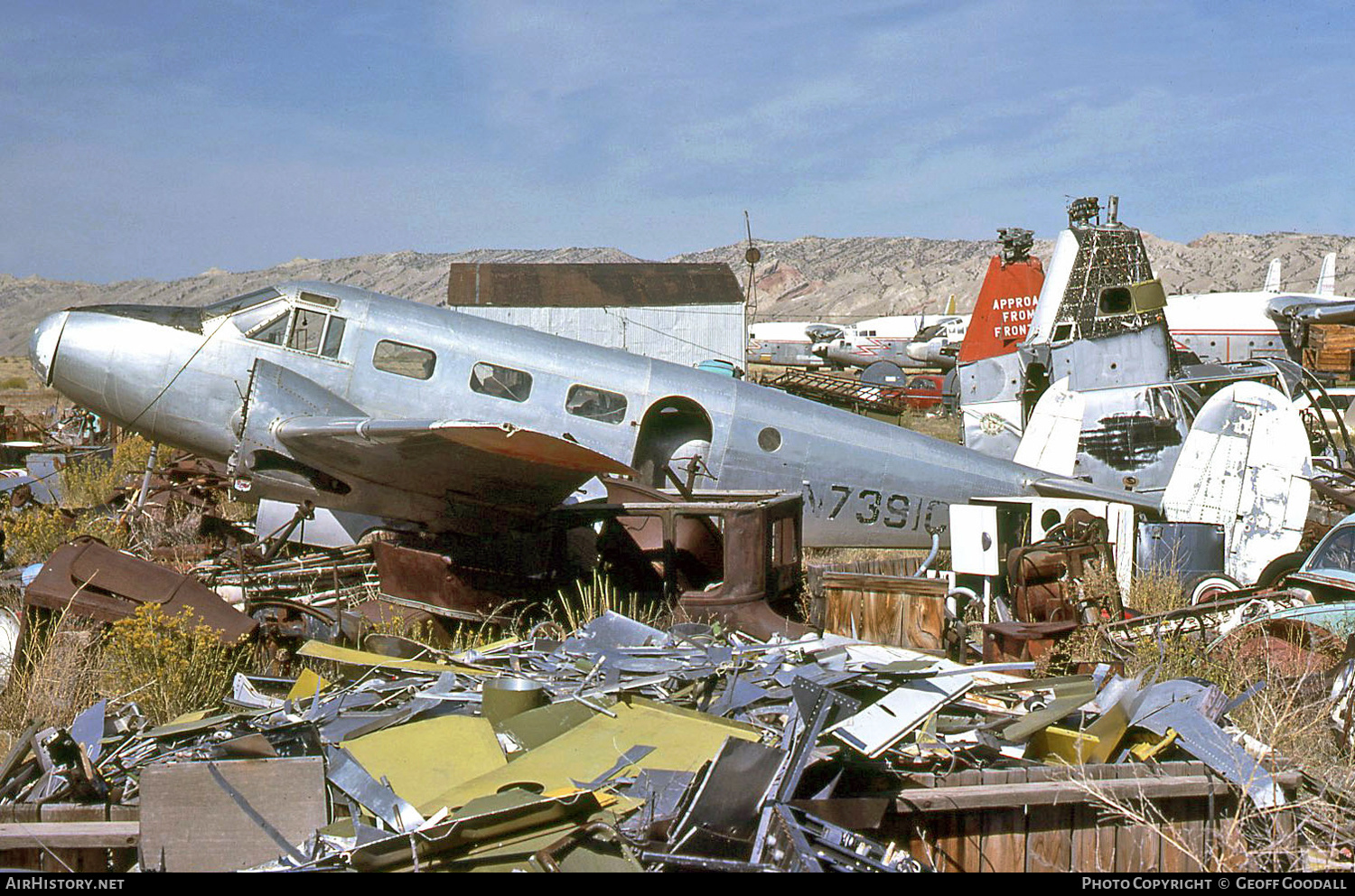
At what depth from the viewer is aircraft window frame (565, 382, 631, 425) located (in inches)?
354

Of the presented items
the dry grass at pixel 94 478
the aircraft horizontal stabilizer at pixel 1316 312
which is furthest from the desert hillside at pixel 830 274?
the dry grass at pixel 94 478

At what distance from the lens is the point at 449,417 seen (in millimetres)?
8648

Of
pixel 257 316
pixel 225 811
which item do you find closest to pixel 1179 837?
pixel 225 811

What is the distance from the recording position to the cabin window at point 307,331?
855cm

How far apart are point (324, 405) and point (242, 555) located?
158 cm

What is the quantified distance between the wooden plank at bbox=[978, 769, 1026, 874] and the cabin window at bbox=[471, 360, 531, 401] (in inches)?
230

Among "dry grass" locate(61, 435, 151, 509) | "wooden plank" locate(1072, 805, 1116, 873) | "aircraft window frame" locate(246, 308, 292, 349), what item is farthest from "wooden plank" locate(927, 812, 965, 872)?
"dry grass" locate(61, 435, 151, 509)

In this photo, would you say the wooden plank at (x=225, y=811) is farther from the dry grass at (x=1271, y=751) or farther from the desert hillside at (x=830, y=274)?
the desert hillside at (x=830, y=274)

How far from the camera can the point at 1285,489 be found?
31.6 feet

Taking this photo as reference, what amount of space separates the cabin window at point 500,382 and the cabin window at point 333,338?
3.76 ft

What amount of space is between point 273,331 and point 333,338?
0.50m

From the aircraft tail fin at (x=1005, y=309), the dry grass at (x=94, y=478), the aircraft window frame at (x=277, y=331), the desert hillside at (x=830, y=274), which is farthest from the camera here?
the desert hillside at (x=830, y=274)
